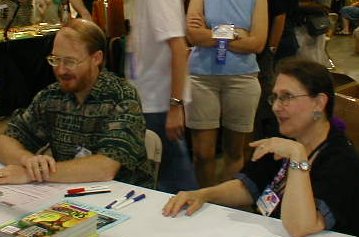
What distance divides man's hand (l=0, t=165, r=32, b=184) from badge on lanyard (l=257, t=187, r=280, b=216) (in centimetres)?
78

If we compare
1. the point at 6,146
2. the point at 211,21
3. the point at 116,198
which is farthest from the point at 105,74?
the point at 211,21

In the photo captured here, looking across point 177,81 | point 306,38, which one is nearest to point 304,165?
point 177,81

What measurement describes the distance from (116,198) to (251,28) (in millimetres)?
1353

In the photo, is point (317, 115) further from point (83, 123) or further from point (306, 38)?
point (306, 38)

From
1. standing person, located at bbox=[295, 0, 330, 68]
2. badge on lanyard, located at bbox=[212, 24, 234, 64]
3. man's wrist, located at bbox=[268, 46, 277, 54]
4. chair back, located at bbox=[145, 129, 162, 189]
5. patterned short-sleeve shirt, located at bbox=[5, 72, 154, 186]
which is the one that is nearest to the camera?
patterned short-sleeve shirt, located at bbox=[5, 72, 154, 186]

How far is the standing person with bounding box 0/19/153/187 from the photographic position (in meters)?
2.01

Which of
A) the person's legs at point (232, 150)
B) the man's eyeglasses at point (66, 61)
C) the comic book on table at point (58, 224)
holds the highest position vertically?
the man's eyeglasses at point (66, 61)

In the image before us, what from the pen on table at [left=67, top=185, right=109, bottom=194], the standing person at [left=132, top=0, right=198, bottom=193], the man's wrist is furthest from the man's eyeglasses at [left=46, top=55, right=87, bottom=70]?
the man's wrist

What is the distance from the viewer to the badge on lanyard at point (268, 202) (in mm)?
1756

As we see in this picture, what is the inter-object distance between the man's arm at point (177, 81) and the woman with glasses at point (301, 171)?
0.45m

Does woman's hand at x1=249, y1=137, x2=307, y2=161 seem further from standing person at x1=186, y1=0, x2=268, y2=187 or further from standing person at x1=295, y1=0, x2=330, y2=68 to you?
standing person at x1=295, y1=0, x2=330, y2=68

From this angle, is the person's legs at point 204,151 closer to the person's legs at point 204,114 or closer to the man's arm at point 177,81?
the person's legs at point 204,114

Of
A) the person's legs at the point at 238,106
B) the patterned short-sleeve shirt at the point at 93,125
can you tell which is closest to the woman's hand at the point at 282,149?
the patterned short-sleeve shirt at the point at 93,125

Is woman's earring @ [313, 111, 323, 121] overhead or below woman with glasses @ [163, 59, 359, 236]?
overhead
